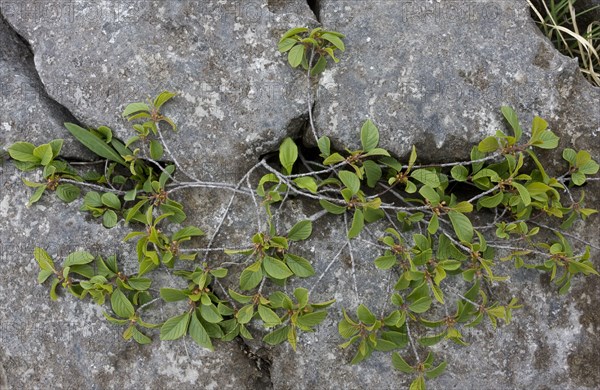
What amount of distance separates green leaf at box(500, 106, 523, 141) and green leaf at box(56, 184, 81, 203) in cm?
170

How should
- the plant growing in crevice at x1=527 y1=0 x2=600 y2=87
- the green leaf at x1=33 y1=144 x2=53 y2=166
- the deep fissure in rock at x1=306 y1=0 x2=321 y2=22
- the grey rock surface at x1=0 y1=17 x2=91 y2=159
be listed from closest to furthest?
the green leaf at x1=33 y1=144 x2=53 y2=166, the grey rock surface at x1=0 y1=17 x2=91 y2=159, the deep fissure in rock at x1=306 y1=0 x2=321 y2=22, the plant growing in crevice at x1=527 y1=0 x2=600 y2=87

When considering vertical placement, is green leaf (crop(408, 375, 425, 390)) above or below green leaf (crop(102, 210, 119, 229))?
below

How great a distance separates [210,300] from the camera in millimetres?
2178

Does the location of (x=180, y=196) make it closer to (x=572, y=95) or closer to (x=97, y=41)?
(x=97, y=41)

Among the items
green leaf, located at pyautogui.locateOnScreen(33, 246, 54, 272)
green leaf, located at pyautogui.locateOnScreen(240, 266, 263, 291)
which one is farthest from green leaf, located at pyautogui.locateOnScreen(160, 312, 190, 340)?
green leaf, located at pyautogui.locateOnScreen(33, 246, 54, 272)

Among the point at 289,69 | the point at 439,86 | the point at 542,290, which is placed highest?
the point at 289,69

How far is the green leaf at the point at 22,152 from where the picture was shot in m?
2.22

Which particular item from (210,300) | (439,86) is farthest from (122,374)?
(439,86)

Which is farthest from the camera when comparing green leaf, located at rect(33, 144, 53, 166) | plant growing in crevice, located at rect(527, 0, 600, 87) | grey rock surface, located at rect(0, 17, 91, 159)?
plant growing in crevice, located at rect(527, 0, 600, 87)

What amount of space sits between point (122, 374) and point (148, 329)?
21 cm

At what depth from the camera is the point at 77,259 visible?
7.25 ft

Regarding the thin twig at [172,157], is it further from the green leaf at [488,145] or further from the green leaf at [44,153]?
the green leaf at [488,145]

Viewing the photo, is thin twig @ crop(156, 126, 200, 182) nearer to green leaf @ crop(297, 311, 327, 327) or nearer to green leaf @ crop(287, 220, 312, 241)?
green leaf @ crop(287, 220, 312, 241)

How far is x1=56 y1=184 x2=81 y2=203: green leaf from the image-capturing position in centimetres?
227
